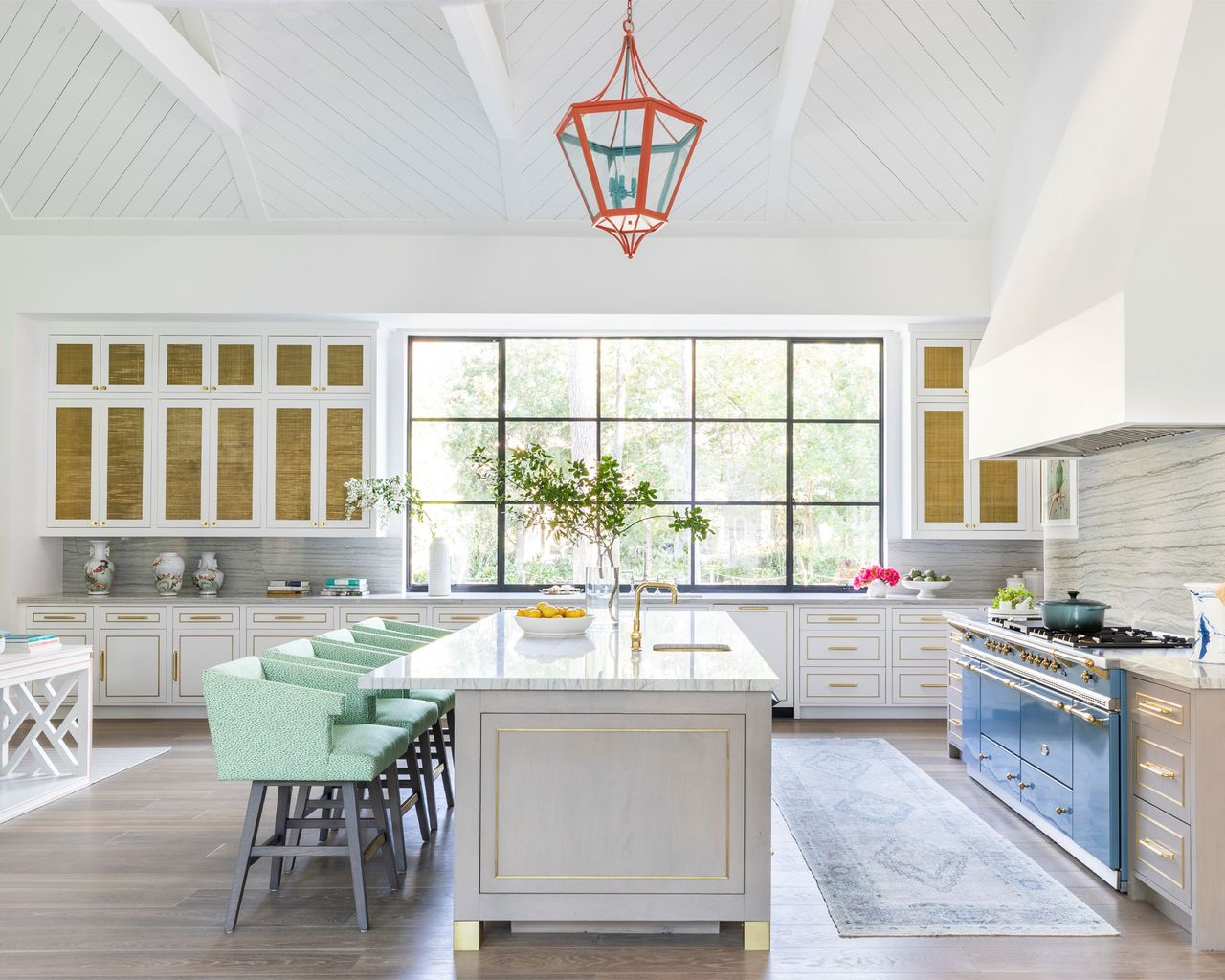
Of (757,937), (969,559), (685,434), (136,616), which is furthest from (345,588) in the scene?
(757,937)

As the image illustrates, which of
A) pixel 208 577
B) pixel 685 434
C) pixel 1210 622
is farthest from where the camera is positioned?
pixel 685 434

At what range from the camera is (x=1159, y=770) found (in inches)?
134

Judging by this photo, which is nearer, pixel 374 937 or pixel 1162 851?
pixel 374 937

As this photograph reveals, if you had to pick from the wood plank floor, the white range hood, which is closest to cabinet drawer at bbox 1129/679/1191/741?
the wood plank floor

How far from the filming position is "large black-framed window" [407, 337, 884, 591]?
7504 mm

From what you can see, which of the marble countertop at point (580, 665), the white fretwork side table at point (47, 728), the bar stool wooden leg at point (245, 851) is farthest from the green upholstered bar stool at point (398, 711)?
the white fretwork side table at point (47, 728)

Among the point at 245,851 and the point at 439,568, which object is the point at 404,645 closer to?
the point at 245,851

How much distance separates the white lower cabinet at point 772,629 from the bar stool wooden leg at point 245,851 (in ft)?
13.2

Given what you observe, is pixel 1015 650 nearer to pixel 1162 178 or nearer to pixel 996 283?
pixel 1162 178

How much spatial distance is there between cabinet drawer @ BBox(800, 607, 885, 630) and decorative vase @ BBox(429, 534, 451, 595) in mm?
2442

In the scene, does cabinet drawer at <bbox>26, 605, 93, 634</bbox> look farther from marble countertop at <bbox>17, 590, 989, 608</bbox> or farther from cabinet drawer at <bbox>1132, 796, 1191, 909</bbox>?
cabinet drawer at <bbox>1132, 796, 1191, 909</bbox>

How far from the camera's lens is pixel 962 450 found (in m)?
7.00

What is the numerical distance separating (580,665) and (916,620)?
13.6ft

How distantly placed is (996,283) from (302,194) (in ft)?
14.9
